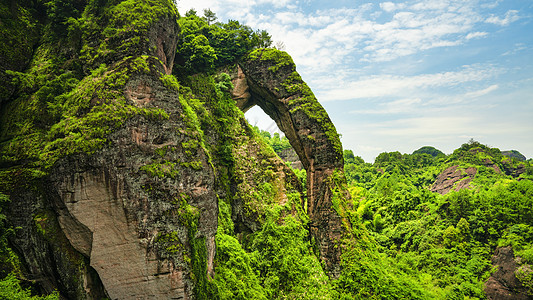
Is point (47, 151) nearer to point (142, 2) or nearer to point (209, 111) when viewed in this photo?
point (142, 2)

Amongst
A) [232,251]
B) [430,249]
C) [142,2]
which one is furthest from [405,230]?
[142,2]

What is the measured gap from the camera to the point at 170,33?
48.3ft

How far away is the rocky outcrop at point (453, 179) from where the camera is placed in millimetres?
41562

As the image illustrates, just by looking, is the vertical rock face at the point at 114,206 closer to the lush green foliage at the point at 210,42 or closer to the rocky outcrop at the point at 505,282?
the lush green foliage at the point at 210,42

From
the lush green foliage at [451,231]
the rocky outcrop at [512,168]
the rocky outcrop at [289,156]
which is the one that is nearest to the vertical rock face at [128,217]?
the lush green foliage at [451,231]

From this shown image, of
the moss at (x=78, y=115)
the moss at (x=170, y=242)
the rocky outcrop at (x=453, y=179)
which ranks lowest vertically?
the moss at (x=170, y=242)

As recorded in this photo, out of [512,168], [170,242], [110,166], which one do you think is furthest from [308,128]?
[512,168]

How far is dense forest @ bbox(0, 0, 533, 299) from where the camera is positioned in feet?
34.7

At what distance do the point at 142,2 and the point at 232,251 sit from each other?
12.6 meters

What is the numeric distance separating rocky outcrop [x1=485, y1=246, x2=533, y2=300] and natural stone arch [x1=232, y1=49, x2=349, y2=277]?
42.1 ft

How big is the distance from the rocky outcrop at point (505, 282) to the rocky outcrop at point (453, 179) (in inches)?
851

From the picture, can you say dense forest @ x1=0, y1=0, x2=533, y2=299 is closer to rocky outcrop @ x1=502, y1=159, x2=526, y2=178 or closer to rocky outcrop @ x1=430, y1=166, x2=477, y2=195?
rocky outcrop @ x1=430, y1=166, x2=477, y2=195

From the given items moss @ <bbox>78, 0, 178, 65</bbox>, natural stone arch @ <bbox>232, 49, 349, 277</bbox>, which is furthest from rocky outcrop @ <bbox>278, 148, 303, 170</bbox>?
moss @ <bbox>78, 0, 178, 65</bbox>

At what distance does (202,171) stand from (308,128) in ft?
29.3
